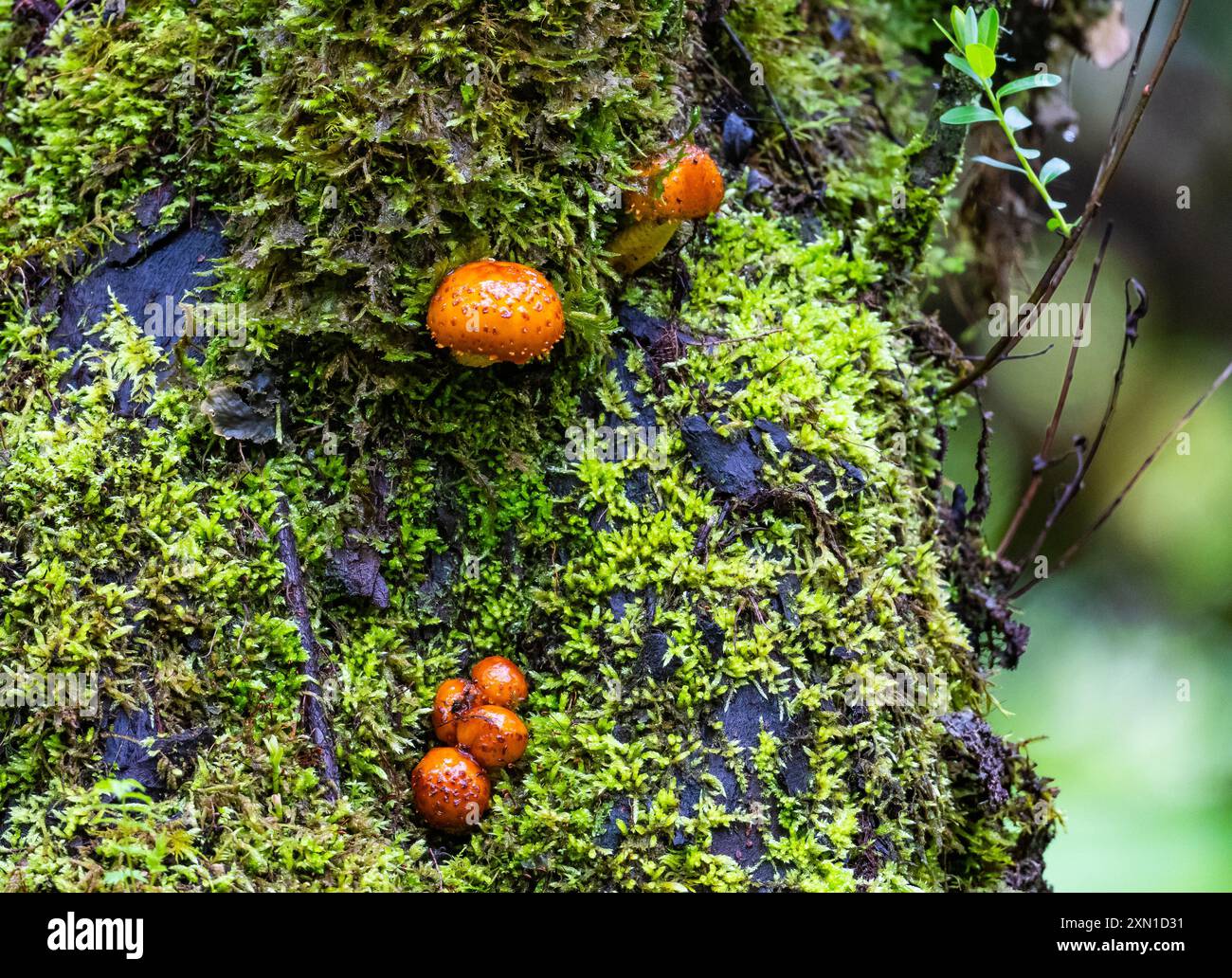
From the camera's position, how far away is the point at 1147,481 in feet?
18.1

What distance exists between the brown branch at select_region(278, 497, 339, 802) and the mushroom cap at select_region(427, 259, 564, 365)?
2.31 feet

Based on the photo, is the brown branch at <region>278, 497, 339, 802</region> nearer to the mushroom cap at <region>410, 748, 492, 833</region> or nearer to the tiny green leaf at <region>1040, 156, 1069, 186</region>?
the mushroom cap at <region>410, 748, 492, 833</region>

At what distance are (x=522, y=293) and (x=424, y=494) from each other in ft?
2.31

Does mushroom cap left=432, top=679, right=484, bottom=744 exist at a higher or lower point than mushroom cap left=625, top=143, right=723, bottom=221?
lower

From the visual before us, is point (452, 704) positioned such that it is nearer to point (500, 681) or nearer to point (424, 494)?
point (500, 681)

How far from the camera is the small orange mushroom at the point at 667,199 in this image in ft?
8.29

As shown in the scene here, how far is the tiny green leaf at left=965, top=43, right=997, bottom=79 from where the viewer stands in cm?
241

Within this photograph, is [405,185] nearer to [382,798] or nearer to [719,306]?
[719,306]

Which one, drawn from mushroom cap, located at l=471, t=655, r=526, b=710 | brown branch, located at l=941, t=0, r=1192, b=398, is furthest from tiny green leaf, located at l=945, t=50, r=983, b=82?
mushroom cap, located at l=471, t=655, r=526, b=710

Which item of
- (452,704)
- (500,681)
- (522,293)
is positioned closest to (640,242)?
(522,293)
